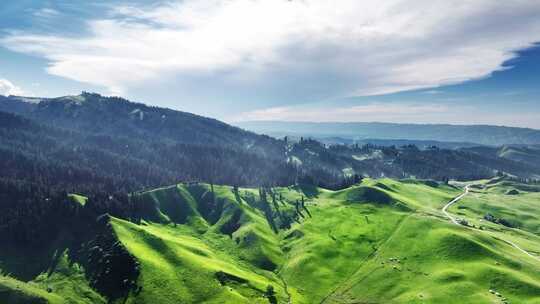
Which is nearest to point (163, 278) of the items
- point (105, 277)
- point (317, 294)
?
point (105, 277)

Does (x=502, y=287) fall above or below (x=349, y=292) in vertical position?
above

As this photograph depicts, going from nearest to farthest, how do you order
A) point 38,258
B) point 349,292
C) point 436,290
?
point 436,290
point 349,292
point 38,258

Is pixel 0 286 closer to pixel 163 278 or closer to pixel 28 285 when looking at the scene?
pixel 28 285

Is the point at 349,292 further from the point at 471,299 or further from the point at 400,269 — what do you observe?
the point at 471,299

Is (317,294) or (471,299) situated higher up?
(471,299)

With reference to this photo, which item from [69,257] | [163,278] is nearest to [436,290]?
[163,278]

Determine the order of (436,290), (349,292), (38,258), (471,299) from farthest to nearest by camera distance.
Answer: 1. (38,258)
2. (349,292)
3. (436,290)
4. (471,299)

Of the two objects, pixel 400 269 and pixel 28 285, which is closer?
pixel 28 285

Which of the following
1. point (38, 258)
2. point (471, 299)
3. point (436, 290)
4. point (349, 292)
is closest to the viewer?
point (471, 299)

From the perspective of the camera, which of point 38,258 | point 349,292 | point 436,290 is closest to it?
point 436,290
